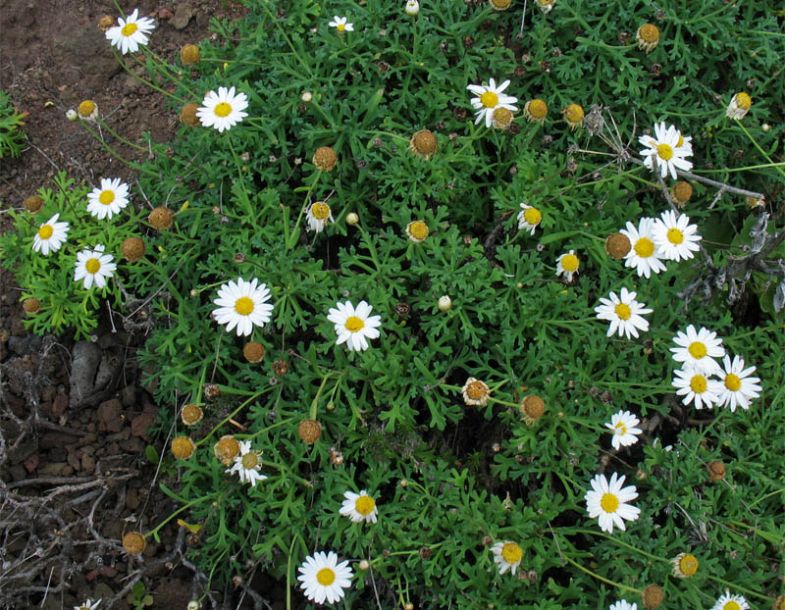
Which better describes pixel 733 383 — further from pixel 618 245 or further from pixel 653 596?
pixel 653 596

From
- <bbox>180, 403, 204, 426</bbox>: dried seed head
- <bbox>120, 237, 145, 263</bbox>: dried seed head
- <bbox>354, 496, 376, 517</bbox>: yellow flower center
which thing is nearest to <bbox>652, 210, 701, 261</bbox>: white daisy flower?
<bbox>354, 496, 376, 517</bbox>: yellow flower center

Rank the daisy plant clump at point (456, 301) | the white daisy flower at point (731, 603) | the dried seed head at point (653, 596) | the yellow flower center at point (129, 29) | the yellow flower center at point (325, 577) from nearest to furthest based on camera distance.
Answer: the dried seed head at point (653, 596) < the white daisy flower at point (731, 603) < the yellow flower center at point (325, 577) < the daisy plant clump at point (456, 301) < the yellow flower center at point (129, 29)

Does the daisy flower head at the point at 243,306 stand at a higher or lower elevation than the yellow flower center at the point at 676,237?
lower

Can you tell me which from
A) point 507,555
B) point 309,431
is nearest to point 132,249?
point 309,431

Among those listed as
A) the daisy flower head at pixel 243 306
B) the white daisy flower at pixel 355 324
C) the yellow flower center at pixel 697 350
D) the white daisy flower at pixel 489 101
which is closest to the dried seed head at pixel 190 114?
the daisy flower head at pixel 243 306

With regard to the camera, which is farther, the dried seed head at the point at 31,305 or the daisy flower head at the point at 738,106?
the dried seed head at the point at 31,305

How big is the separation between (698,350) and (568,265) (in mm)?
677

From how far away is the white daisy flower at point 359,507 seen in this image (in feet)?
9.77

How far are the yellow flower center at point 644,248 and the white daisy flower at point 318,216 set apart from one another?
141cm

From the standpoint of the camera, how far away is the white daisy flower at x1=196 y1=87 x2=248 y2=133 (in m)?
3.37

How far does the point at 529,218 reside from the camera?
3229mm

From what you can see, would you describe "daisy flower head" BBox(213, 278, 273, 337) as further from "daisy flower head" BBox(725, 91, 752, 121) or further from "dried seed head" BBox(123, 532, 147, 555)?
"daisy flower head" BBox(725, 91, 752, 121)

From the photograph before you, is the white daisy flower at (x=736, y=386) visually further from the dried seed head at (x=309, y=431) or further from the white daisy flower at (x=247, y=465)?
the white daisy flower at (x=247, y=465)

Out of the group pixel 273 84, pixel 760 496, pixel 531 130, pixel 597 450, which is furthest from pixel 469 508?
pixel 273 84
